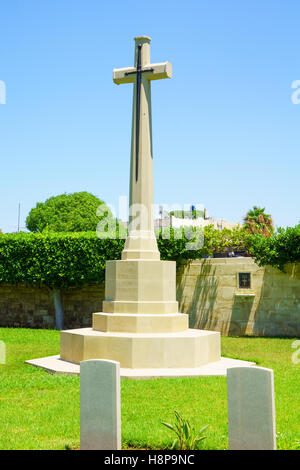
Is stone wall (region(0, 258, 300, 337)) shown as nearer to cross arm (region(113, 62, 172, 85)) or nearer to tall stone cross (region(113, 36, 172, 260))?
tall stone cross (region(113, 36, 172, 260))

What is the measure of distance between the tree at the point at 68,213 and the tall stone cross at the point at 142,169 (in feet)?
114

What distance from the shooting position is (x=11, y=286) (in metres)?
21.6

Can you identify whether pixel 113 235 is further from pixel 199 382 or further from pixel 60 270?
pixel 199 382

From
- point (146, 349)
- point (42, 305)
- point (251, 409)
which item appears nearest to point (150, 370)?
point (146, 349)

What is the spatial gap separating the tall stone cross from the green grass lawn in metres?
3.47

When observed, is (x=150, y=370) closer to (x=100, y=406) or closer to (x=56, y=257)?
(x=100, y=406)

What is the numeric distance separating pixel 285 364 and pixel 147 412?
537 cm

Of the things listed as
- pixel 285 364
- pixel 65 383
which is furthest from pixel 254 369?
pixel 285 364

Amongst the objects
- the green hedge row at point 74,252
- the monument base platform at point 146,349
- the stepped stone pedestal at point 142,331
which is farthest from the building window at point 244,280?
the monument base platform at point 146,349

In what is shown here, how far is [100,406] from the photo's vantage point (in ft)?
15.8

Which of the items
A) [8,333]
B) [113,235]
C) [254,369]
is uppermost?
[113,235]

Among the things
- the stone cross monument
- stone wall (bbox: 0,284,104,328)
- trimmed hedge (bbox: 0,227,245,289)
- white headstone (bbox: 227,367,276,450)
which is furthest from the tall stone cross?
stone wall (bbox: 0,284,104,328)

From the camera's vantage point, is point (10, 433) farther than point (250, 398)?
Yes
